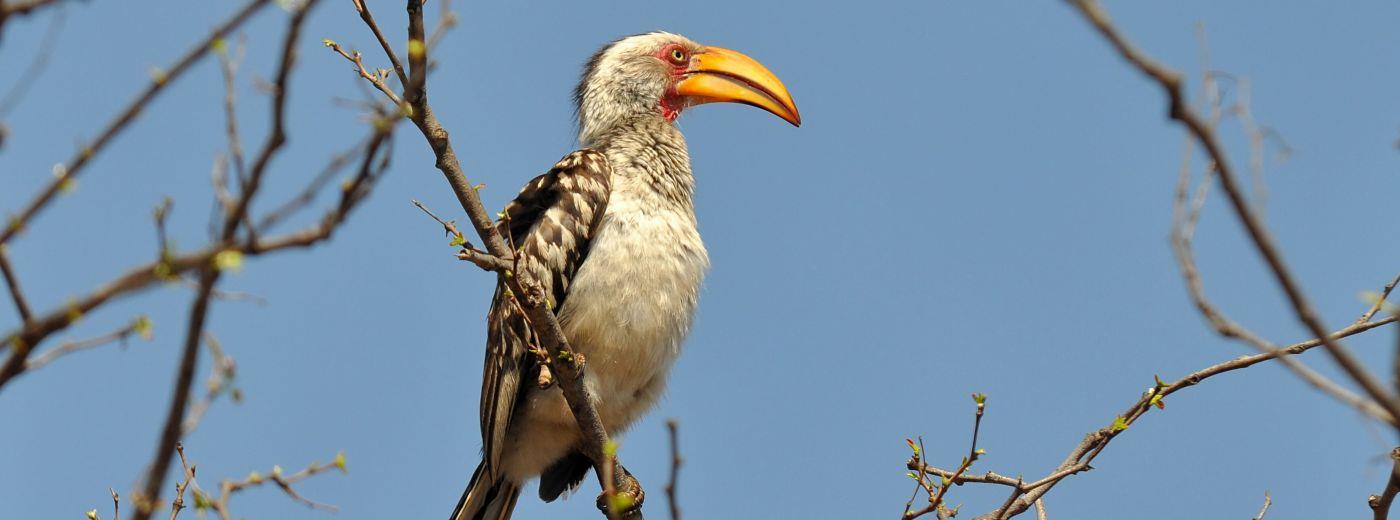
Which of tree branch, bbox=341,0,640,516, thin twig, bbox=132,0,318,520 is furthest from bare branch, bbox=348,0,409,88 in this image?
thin twig, bbox=132,0,318,520

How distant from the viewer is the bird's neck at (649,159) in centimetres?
557

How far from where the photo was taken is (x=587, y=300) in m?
5.19

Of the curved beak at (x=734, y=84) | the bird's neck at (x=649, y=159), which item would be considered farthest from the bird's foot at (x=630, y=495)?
the curved beak at (x=734, y=84)

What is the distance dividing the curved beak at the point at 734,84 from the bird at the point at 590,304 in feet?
3.75

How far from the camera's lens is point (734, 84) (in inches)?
285

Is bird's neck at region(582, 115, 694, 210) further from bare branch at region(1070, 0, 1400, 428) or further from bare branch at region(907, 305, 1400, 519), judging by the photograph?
bare branch at region(1070, 0, 1400, 428)

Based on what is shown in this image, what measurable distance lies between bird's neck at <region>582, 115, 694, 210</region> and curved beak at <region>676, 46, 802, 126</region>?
0.58 meters

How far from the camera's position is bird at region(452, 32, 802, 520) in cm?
520

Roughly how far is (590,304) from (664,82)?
6.71 feet

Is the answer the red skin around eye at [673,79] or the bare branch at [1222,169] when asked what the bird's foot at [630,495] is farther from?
the bare branch at [1222,169]

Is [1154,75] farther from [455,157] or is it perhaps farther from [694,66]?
[694,66]

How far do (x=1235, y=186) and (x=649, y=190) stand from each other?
12.7 ft

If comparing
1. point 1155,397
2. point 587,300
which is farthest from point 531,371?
point 1155,397

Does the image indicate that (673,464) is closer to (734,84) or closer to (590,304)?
(590,304)
